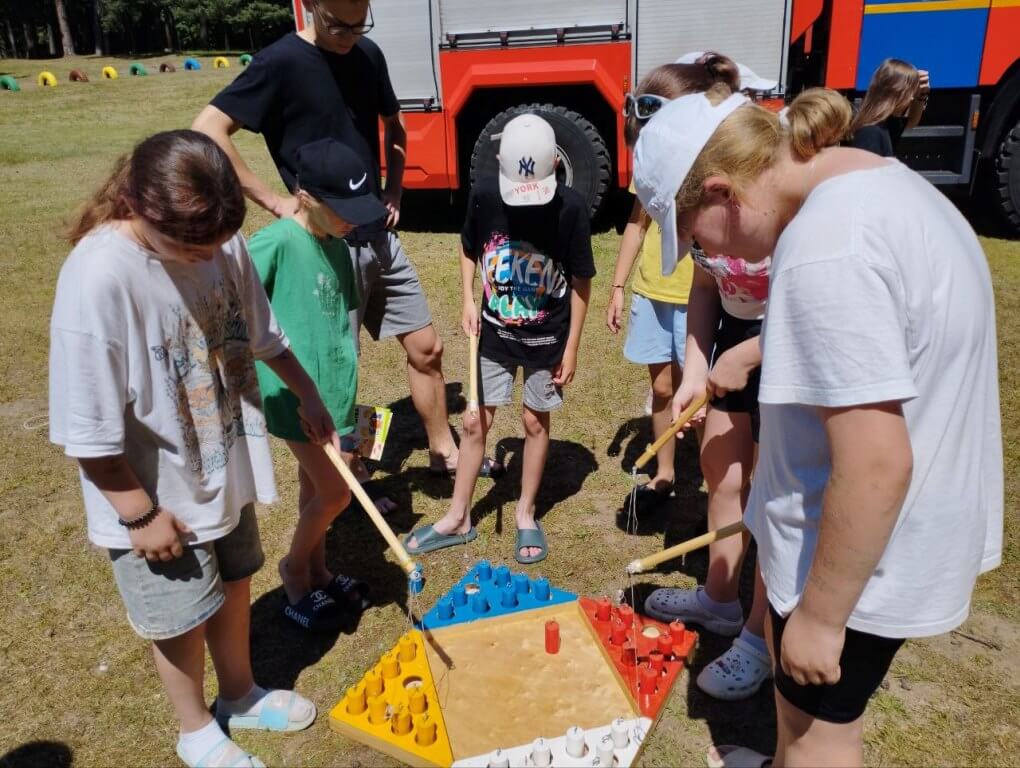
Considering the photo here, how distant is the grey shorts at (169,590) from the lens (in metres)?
2.02

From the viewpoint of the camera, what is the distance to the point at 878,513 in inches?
52.4

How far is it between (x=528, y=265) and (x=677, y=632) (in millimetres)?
1449

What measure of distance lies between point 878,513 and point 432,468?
2.92 meters

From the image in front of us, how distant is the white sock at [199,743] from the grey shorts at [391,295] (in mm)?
1768

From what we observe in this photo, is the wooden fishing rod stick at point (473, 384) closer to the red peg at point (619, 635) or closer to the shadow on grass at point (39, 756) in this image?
the red peg at point (619, 635)

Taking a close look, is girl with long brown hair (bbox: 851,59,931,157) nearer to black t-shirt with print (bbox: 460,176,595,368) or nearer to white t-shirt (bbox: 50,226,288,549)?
black t-shirt with print (bbox: 460,176,595,368)

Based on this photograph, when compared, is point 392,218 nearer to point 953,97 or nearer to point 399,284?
point 399,284

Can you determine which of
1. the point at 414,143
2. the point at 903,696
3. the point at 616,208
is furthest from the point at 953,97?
the point at 903,696

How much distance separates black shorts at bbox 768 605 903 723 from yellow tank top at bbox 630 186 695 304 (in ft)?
6.56

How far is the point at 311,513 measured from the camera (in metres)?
2.82

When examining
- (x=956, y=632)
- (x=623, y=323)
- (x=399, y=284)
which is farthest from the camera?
(x=623, y=323)

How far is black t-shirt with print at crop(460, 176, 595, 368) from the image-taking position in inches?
124

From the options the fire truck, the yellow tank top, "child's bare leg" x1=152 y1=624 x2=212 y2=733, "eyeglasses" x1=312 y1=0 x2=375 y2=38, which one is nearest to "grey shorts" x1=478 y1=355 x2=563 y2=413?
the yellow tank top

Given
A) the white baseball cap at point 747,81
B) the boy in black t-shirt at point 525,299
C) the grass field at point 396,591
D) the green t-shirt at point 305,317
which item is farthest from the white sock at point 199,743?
the white baseball cap at point 747,81
